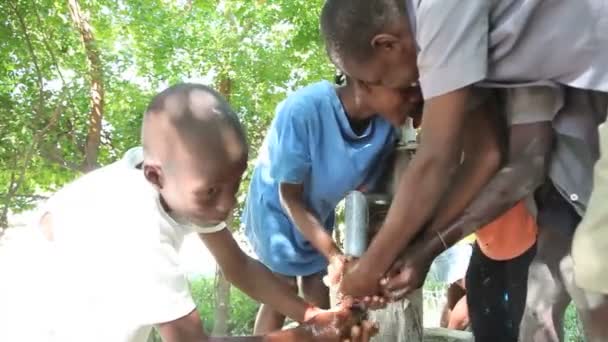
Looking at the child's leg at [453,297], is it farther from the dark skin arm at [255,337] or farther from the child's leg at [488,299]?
the dark skin arm at [255,337]

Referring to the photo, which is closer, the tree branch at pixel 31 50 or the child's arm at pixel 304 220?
the child's arm at pixel 304 220

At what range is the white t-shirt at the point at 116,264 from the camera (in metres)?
1.68

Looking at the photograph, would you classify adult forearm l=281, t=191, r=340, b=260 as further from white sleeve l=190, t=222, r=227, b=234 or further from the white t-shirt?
the white t-shirt

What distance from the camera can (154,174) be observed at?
180 cm

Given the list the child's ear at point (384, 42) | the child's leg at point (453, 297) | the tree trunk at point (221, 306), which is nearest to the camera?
the child's ear at point (384, 42)

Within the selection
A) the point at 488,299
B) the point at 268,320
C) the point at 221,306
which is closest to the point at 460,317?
the point at 488,299

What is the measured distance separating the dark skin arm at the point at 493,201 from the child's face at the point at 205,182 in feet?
1.80

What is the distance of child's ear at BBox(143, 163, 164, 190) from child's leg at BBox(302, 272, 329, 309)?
3.76 feet

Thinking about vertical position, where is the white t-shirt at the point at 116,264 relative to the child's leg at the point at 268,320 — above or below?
above

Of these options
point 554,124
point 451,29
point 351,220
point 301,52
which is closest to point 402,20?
point 451,29

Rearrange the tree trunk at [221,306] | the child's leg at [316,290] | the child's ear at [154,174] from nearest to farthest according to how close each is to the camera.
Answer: the child's ear at [154,174]
the child's leg at [316,290]
the tree trunk at [221,306]

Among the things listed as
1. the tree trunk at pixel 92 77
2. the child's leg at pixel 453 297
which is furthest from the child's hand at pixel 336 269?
the tree trunk at pixel 92 77

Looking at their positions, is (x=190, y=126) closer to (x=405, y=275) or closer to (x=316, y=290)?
(x=405, y=275)

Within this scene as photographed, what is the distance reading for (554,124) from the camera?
1.91 m
